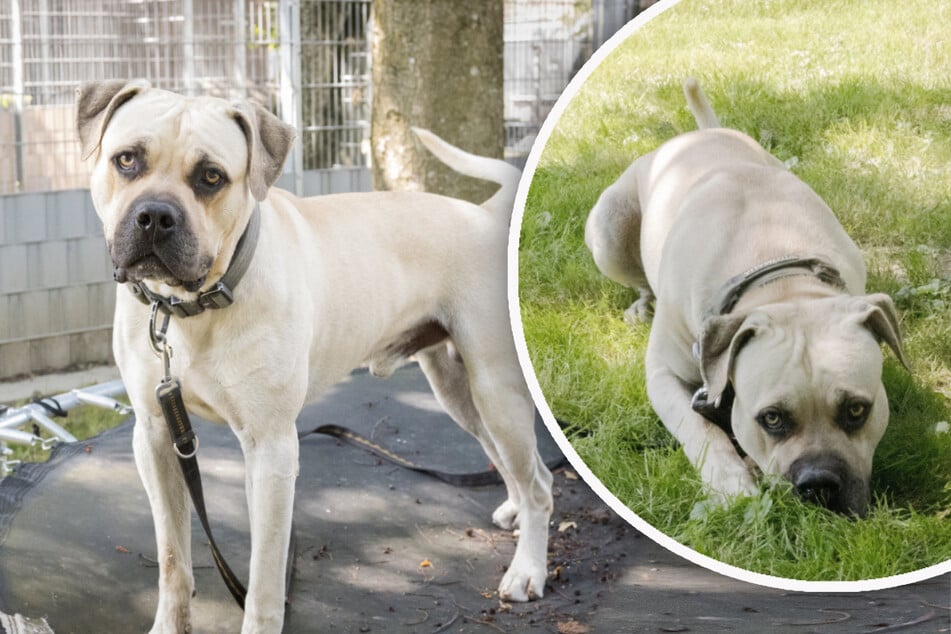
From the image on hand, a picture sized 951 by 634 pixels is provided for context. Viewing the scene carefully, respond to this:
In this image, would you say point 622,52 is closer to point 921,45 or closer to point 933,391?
point 921,45

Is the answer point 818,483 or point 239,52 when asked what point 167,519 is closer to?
point 818,483

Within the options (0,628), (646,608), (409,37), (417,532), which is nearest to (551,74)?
(409,37)

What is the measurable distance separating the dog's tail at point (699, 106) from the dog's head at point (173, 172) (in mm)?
916

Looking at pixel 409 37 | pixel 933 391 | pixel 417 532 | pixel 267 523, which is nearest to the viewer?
pixel 933 391

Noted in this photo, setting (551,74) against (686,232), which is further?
(551,74)

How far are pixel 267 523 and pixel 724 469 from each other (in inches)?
43.0

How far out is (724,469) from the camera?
2426 mm

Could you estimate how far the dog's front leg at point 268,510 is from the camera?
273 cm

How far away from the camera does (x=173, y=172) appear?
245cm

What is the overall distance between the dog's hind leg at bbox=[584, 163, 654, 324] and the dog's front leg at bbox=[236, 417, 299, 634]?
861mm

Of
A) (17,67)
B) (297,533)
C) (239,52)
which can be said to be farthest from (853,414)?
(239,52)

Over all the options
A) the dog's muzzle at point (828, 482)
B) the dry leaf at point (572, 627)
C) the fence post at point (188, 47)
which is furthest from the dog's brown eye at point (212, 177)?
the fence post at point (188, 47)

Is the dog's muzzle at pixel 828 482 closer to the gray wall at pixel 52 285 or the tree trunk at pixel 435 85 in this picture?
the tree trunk at pixel 435 85

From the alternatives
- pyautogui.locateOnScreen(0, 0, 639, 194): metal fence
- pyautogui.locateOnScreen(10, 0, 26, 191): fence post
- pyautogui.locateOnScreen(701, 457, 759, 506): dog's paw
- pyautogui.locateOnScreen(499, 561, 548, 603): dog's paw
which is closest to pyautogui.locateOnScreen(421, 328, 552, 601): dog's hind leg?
pyautogui.locateOnScreen(499, 561, 548, 603): dog's paw
